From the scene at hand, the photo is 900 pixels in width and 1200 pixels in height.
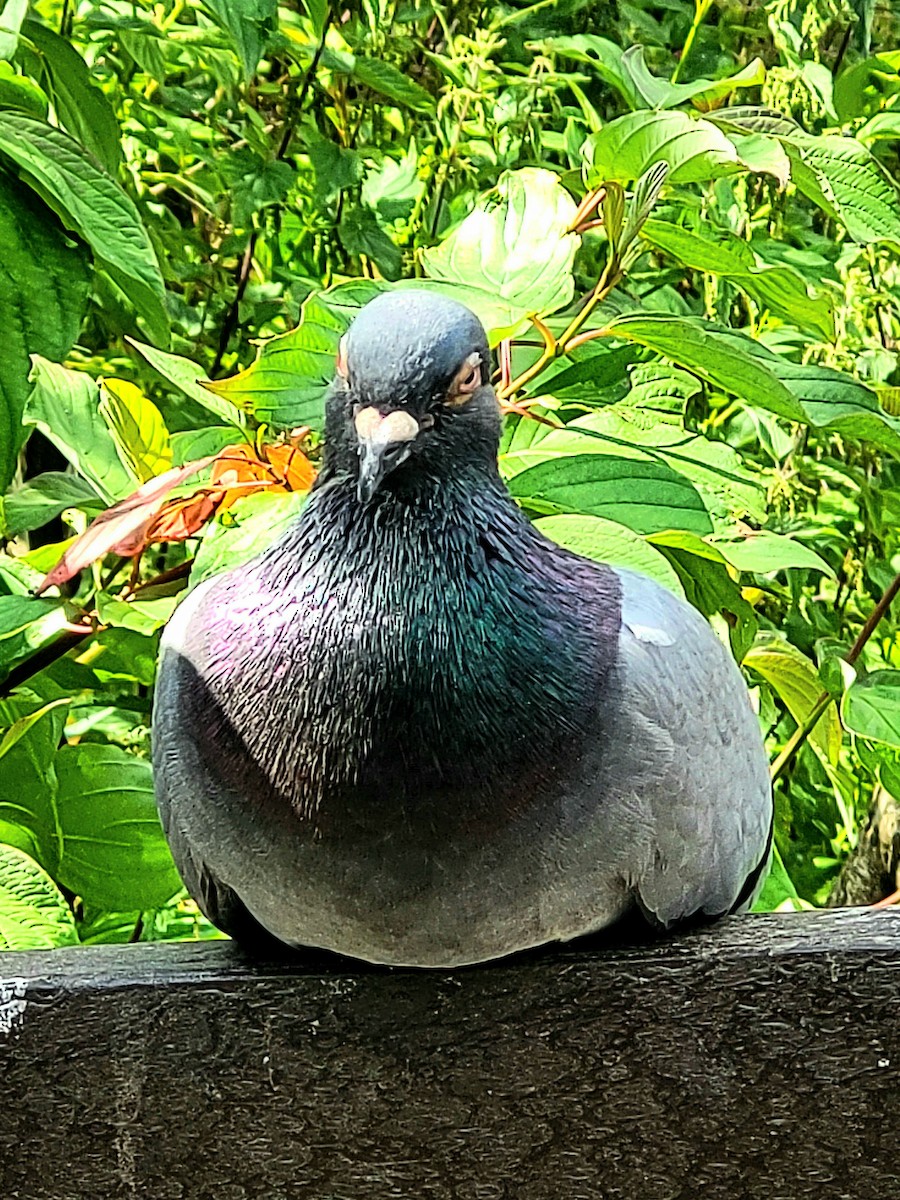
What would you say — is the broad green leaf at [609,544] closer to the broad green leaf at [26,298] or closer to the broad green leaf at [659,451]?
the broad green leaf at [659,451]

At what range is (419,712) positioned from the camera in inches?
29.7

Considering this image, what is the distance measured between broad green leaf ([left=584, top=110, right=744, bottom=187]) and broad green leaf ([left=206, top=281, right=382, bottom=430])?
0.72ft

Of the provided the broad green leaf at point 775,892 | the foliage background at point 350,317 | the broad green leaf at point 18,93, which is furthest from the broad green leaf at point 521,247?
the broad green leaf at point 775,892

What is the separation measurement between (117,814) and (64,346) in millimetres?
386

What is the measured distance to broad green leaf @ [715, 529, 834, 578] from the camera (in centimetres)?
104

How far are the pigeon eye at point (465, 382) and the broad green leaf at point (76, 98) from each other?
0.54 m

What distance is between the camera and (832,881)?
2098mm

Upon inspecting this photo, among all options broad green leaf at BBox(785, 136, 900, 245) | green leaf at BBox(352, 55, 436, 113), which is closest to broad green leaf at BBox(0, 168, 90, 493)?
broad green leaf at BBox(785, 136, 900, 245)

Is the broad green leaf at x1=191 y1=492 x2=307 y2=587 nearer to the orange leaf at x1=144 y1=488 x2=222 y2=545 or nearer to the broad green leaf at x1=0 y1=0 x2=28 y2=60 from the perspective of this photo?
the orange leaf at x1=144 y1=488 x2=222 y2=545

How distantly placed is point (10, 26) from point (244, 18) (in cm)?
16

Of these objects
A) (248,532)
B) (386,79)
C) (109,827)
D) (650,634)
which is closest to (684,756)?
(650,634)

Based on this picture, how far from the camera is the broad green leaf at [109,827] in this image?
1.12m

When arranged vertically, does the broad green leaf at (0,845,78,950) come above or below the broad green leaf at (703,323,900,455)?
below

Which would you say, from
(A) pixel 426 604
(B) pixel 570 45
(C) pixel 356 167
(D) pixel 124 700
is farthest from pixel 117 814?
(B) pixel 570 45
